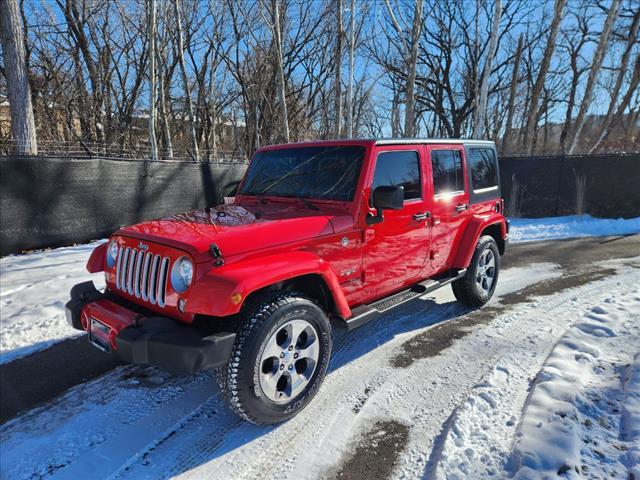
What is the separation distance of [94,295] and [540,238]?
30.2ft

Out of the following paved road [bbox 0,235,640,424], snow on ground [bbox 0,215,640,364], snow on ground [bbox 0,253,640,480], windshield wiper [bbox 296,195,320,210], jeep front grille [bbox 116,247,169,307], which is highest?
windshield wiper [bbox 296,195,320,210]

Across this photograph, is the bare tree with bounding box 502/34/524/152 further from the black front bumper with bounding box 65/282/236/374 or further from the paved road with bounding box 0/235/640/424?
the black front bumper with bounding box 65/282/236/374

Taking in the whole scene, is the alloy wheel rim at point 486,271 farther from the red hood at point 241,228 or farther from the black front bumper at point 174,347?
the black front bumper at point 174,347

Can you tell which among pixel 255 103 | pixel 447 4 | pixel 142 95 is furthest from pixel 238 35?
pixel 447 4

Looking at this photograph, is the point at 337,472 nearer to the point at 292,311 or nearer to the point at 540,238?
the point at 292,311

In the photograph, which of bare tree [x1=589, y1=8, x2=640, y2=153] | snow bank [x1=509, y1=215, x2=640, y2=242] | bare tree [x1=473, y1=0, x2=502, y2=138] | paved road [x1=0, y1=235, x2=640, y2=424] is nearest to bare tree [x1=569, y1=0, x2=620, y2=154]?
bare tree [x1=589, y1=8, x2=640, y2=153]

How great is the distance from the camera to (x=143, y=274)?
8.82 feet

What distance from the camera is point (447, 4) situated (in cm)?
2227

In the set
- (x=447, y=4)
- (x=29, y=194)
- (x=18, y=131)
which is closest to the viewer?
(x=29, y=194)

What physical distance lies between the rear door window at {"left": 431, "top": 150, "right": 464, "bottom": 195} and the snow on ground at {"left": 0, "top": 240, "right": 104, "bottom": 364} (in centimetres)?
400

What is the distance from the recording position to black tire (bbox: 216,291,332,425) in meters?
2.40

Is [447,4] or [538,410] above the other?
[447,4]

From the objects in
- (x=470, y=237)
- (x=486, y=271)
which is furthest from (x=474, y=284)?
(x=470, y=237)

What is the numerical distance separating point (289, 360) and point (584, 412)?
A: 1.94 meters
